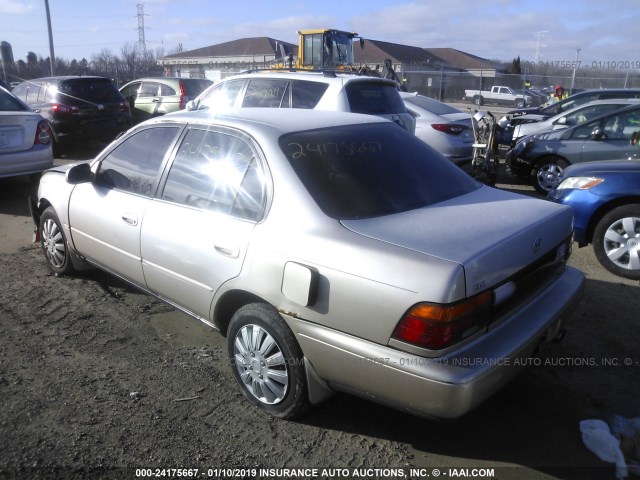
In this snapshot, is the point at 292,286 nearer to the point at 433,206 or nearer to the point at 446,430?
the point at 433,206

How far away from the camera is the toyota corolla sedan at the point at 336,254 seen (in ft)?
7.52

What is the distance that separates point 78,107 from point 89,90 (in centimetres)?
63

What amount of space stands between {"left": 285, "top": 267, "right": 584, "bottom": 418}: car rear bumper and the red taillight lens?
Answer: 0.24 feet

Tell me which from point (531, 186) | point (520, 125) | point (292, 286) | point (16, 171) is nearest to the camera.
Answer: point (292, 286)

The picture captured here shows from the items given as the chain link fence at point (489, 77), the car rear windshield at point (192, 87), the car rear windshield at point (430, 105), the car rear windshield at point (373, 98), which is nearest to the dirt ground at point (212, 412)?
the car rear windshield at point (373, 98)

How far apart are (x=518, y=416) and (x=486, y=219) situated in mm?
1160

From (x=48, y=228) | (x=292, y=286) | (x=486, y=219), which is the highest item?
(x=486, y=219)

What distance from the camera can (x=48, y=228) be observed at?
4746 millimetres

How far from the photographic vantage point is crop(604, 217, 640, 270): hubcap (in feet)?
15.9

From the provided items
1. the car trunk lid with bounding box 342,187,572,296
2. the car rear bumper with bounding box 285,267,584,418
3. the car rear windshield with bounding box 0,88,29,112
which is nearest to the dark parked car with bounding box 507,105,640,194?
the car trunk lid with bounding box 342,187,572,296

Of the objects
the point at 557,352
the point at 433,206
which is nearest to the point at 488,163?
the point at 557,352

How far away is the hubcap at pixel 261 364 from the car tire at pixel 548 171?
6583mm

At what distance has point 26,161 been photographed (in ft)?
24.4

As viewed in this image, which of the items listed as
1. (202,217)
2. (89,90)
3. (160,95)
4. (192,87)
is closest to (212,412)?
(202,217)
